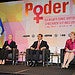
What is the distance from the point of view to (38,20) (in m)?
8.66

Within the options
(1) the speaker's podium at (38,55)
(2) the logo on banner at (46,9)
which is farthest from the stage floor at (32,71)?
(2) the logo on banner at (46,9)

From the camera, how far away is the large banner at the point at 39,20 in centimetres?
829

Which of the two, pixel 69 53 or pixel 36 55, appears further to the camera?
pixel 36 55

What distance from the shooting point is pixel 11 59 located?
26.1 feet

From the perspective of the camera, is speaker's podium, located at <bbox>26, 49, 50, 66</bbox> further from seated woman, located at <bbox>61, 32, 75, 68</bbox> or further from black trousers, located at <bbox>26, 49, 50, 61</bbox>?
seated woman, located at <bbox>61, 32, 75, 68</bbox>

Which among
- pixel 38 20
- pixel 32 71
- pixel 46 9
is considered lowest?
pixel 32 71

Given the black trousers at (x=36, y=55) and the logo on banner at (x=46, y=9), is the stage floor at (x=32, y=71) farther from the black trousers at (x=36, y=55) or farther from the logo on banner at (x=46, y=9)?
the logo on banner at (x=46, y=9)

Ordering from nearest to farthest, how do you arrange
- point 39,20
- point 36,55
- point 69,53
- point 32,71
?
1. point 32,71
2. point 69,53
3. point 36,55
4. point 39,20

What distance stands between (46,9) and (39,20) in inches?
18.6

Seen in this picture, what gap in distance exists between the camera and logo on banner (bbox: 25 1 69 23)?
8328 millimetres

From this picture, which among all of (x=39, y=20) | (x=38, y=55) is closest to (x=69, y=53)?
(x=38, y=55)

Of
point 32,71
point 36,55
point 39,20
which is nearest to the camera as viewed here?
point 32,71

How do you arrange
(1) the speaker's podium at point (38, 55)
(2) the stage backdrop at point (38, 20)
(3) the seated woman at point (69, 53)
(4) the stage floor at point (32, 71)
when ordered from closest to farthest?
1. (4) the stage floor at point (32, 71)
2. (3) the seated woman at point (69, 53)
3. (1) the speaker's podium at point (38, 55)
4. (2) the stage backdrop at point (38, 20)

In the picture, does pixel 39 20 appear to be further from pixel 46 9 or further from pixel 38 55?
pixel 38 55
